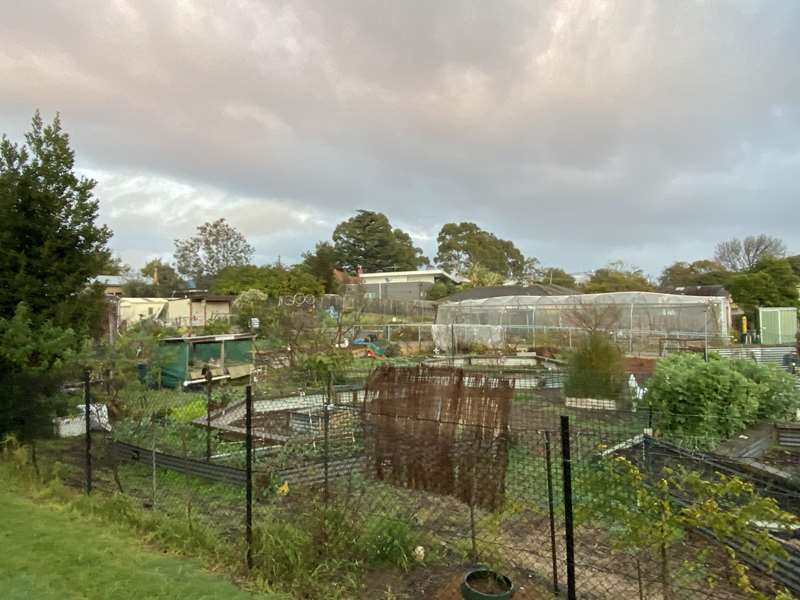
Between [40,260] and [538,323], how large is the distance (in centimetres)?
1956

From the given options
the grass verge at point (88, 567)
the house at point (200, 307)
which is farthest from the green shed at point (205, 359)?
the house at point (200, 307)

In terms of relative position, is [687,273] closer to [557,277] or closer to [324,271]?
[557,277]

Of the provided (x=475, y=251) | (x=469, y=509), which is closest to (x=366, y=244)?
(x=475, y=251)

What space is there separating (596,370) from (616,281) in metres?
39.6

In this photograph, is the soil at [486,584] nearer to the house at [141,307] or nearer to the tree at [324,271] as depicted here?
the house at [141,307]

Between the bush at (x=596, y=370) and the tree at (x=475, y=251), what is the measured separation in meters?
54.7

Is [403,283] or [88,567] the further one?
[403,283]

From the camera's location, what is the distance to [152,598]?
10.7 ft

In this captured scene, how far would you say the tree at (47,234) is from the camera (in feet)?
25.0

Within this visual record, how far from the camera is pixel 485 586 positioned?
329cm

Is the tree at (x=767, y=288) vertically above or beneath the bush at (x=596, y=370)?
above

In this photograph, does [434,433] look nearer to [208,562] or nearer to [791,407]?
[208,562]

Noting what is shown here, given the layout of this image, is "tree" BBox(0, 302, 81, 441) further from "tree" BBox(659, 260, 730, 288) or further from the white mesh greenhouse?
"tree" BBox(659, 260, 730, 288)

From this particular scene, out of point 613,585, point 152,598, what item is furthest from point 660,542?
point 152,598
